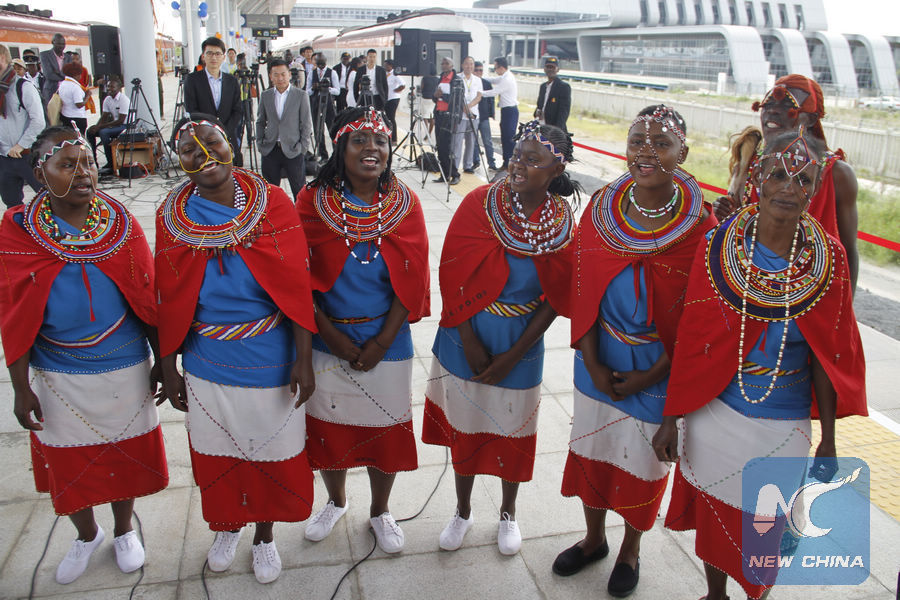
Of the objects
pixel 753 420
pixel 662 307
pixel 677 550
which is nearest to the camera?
pixel 753 420

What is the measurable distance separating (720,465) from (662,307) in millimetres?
532

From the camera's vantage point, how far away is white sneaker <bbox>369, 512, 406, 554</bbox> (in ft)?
9.05

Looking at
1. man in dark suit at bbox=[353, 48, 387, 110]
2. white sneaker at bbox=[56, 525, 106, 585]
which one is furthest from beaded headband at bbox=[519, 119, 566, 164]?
man in dark suit at bbox=[353, 48, 387, 110]

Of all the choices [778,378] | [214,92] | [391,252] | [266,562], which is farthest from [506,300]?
[214,92]

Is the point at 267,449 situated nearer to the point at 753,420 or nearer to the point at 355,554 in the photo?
the point at 355,554

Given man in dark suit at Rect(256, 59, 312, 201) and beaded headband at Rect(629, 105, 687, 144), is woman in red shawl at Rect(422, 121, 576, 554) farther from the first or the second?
man in dark suit at Rect(256, 59, 312, 201)

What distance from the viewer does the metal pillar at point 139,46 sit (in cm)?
1029

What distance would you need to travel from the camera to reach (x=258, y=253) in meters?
2.32

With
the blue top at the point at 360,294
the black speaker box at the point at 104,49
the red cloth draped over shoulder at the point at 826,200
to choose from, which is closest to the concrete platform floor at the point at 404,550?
the blue top at the point at 360,294

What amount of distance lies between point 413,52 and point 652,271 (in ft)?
34.1

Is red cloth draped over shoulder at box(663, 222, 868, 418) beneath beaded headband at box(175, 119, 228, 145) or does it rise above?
beneath

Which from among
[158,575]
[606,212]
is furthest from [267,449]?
[606,212]

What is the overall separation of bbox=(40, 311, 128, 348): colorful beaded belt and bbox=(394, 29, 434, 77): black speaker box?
1008cm
